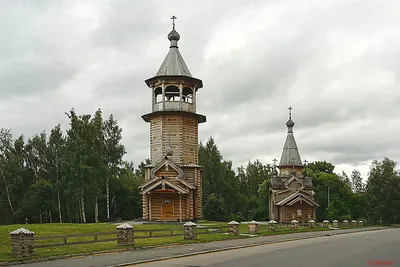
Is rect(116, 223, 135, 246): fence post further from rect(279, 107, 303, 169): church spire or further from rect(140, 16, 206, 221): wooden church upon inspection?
rect(279, 107, 303, 169): church spire

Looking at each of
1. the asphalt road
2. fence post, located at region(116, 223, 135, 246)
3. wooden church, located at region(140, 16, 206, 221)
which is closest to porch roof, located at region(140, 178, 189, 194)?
wooden church, located at region(140, 16, 206, 221)

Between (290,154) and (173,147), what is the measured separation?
2283cm

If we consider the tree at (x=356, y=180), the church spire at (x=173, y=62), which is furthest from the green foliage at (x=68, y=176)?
the tree at (x=356, y=180)

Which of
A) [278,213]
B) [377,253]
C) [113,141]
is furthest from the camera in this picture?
[278,213]

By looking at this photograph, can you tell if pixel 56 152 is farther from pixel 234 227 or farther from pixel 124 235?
pixel 124 235

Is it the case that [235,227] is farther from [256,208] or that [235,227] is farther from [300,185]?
[256,208]

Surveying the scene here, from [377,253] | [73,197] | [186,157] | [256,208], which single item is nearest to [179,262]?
[377,253]

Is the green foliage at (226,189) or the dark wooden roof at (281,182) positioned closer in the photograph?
the dark wooden roof at (281,182)

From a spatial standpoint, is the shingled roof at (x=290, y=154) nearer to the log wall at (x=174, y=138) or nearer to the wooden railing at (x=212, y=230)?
the log wall at (x=174, y=138)

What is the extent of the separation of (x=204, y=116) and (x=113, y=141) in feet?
38.6

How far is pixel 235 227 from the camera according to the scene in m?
26.9

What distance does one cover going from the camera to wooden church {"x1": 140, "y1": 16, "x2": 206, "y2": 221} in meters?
37.9

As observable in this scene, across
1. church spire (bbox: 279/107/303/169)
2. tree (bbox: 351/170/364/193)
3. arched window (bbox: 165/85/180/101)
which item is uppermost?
arched window (bbox: 165/85/180/101)

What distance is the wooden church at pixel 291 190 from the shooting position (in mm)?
51531
